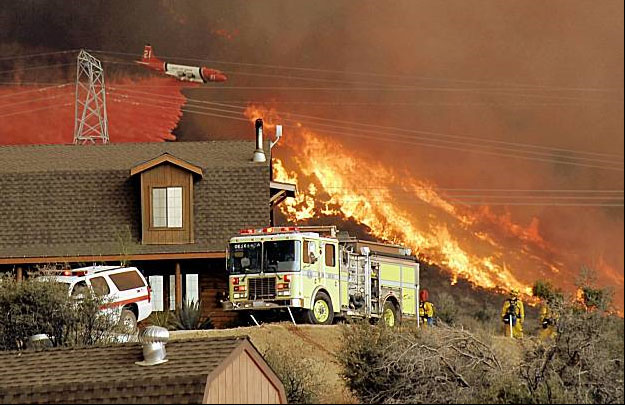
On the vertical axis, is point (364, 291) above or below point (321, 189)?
below

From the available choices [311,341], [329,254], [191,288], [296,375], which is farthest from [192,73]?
[296,375]

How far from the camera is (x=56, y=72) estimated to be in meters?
68.4

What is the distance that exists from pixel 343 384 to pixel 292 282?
5682 mm

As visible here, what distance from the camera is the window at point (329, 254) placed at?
37.1 metres

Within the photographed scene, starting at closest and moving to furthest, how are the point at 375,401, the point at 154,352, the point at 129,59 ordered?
1. the point at 154,352
2. the point at 375,401
3. the point at 129,59

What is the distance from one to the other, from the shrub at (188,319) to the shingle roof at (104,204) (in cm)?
292

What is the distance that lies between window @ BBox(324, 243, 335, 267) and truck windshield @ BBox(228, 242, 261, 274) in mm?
1968

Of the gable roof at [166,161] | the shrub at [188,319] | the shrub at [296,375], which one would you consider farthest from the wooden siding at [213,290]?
the shrub at [296,375]

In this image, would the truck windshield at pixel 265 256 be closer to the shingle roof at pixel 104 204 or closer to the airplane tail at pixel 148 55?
the shingle roof at pixel 104 204

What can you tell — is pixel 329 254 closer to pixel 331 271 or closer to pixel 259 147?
pixel 331 271

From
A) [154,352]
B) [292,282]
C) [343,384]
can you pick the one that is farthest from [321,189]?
[154,352]

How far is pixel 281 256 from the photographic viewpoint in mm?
36000

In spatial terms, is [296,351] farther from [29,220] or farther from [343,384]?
[29,220]

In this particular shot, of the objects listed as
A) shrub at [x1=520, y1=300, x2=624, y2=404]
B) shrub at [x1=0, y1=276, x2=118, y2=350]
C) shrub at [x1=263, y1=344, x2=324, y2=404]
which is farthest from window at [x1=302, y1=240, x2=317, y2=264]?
shrub at [x1=520, y1=300, x2=624, y2=404]
